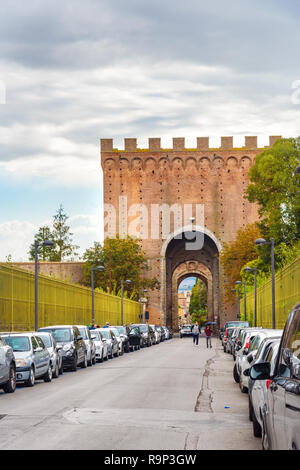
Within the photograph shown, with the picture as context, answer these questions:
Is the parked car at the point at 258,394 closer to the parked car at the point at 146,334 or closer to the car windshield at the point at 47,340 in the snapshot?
the car windshield at the point at 47,340

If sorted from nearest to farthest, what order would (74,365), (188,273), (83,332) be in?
(74,365) < (83,332) < (188,273)

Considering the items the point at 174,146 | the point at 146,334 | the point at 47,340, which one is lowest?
the point at 146,334

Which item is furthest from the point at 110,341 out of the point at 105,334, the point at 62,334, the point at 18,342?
the point at 18,342

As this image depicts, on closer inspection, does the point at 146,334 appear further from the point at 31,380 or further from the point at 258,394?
the point at 258,394

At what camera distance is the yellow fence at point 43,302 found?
113ft

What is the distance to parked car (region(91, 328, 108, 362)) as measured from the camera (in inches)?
1369

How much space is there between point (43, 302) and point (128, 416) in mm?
30117

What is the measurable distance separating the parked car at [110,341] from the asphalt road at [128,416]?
16599 mm

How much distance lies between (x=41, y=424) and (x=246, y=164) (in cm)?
7504

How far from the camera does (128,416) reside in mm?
12844

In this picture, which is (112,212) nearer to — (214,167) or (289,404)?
(214,167)

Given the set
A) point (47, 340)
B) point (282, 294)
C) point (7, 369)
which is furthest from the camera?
point (282, 294)

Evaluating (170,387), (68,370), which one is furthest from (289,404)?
(68,370)

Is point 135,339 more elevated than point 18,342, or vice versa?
point 18,342
